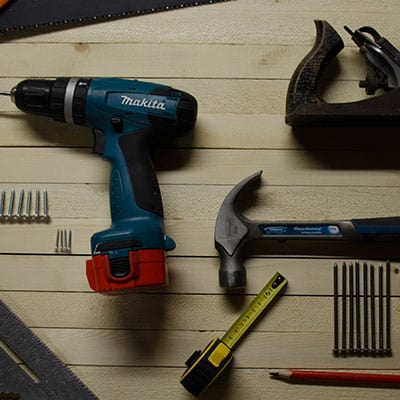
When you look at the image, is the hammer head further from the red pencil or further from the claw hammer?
the red pencil

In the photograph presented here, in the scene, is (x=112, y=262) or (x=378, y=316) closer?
(x=112, y=262)

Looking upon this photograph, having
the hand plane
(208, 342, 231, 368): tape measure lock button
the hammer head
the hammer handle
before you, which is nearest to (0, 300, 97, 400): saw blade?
(208, 342, 231, 368): tape measure lock button

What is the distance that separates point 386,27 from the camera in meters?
1.50

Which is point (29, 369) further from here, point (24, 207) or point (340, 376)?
point (340, 376)

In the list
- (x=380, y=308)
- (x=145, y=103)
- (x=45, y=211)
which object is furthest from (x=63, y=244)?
(x=380, y=308)

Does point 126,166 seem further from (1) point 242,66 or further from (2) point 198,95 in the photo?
(1) point 242,66

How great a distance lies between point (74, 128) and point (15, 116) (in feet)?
0.47

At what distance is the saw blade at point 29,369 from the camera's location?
1396 millimetres

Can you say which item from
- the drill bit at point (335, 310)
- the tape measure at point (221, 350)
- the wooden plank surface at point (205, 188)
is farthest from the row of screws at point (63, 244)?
Answer: the drill bit at point (335, 310)

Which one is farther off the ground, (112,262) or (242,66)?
(242,66)

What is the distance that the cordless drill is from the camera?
4.29 feet

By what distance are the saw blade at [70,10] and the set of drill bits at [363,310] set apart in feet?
2.38

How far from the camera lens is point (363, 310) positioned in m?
1.42

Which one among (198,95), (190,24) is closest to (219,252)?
(198,95)
